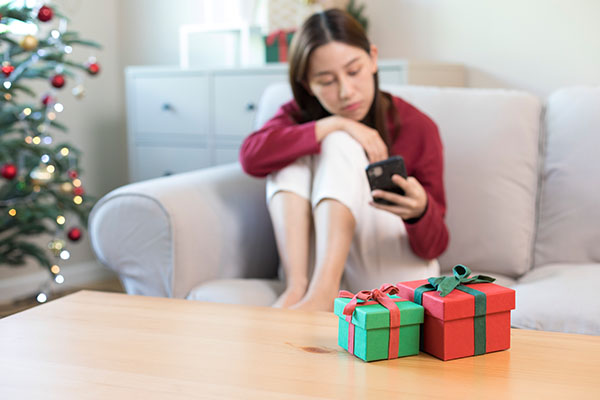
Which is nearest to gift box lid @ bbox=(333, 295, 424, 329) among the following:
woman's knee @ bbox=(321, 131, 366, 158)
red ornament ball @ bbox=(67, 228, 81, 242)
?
woman's knee @ bbox=(321, 131, 366, 158)

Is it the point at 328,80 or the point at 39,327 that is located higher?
the point at 328,80

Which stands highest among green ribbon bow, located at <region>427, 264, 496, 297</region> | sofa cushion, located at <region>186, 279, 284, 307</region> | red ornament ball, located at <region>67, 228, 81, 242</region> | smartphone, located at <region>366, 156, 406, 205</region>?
smartphone, located at <region>366, 156, 406, 205</region>

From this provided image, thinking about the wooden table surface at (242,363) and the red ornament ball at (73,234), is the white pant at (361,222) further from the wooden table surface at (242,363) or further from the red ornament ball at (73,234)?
the red ornament ball at (73,234)

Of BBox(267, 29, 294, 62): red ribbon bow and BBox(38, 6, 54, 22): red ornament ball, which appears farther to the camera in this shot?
BBox(267, 29, 294, 62): red ribbon bow

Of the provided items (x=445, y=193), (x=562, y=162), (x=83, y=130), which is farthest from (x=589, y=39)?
(x=83, y=130)

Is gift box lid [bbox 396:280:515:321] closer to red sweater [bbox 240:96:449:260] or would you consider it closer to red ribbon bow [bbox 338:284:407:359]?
red ribbon bow [bbox 338:284:407:359]

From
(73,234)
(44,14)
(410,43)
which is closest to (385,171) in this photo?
(44,14)

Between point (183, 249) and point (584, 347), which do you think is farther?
point (183, 249)

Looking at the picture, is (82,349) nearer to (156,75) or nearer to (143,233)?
(143,233)

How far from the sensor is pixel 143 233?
1452 millimetres

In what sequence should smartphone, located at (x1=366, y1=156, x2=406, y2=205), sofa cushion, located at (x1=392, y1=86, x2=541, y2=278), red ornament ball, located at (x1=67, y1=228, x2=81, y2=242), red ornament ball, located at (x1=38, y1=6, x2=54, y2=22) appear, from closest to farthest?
smartphone, located at (x1=366, y1=156, x2=406, y2=205) < sofa cushion, located at (x1=392, y1=86, x2=541, y2=278) < red ornament ball, located at (x1=38, y1=6, x2=54, y2=22) < red ornament ball, located at (x1=67, y1=228, x2=81, y2=242)

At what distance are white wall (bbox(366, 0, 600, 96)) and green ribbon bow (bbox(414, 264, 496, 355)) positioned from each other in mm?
1856

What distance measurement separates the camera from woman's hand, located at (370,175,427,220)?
52.3 inches

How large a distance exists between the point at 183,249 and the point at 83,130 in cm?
183
